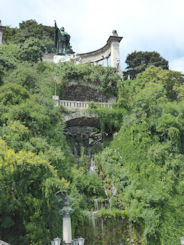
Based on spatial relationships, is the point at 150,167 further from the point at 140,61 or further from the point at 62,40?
the point at 140,61

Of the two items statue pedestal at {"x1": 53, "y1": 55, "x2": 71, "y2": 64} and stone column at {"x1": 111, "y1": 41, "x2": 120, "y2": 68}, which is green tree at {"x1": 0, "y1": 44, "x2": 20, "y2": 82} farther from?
stone column at {"x1": 111, "y1": 41, "x2": 120, "y2": 68}

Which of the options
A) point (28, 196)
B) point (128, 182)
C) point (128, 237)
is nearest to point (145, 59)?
point (128, 182)

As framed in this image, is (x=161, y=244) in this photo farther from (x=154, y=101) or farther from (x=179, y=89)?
(x=179, y=89)

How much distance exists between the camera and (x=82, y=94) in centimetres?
2844

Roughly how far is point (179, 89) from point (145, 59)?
11739 millimetres

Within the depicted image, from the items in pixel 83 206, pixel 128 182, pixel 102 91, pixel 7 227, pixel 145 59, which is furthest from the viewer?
pixel 145 59

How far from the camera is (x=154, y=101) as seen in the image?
2089 cm

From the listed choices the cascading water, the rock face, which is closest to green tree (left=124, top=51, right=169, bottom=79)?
the rock face

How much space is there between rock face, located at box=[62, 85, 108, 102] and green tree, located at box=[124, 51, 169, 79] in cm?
1211

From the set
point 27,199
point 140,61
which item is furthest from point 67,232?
point 140,61

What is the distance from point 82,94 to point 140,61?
1520 centimetres

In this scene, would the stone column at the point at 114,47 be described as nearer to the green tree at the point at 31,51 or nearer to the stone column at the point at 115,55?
the stone column at the point at 115,55

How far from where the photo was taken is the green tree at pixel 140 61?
39013 mm

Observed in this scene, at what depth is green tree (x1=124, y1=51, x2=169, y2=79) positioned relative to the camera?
39013 millimetres
